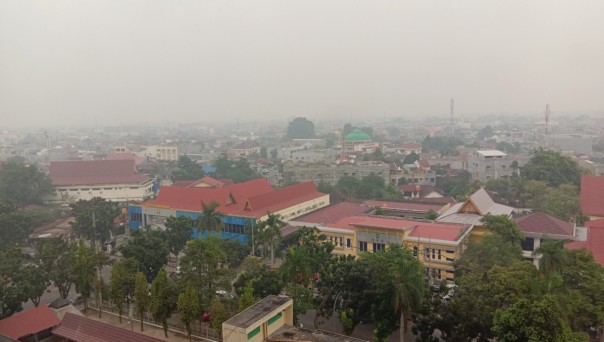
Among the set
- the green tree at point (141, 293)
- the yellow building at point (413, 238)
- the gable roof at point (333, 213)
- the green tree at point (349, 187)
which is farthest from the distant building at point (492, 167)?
the green tree at point (141, 293)

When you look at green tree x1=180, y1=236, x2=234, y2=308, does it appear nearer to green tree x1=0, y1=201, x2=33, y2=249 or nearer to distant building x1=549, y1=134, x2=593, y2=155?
green tree x1=0, y1=201, x2=33, y2=249

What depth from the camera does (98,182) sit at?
5000cm

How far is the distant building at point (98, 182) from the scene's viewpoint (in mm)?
48969

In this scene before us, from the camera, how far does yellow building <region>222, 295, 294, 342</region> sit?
1411cm

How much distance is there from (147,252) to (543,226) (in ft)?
65.1

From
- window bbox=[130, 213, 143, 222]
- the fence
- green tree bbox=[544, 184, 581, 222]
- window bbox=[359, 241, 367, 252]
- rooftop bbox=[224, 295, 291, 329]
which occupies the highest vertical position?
rooftop bbox=[224, 295, 291, 329]

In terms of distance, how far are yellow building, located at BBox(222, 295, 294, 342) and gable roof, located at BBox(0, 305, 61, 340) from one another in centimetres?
784

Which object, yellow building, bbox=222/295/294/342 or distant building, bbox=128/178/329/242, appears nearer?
yellow building, bbox=222/295/294/342

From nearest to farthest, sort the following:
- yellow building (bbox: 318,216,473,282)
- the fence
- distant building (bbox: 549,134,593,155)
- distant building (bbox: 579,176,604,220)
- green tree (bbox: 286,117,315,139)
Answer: the fence < yellow building (bbox: 318,216,473,282) < distant building (bbox: 579,176,604,220) < distant building (bbox: 549,134,593,155) < green tree (bbox: 286,117,315,139)

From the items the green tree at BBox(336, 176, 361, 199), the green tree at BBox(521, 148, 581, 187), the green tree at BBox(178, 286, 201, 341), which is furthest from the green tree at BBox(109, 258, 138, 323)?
the green tree at BBox(521, 148, 581, 187)

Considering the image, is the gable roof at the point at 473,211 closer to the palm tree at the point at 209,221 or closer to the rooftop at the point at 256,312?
the palm tree at the point at 209,221

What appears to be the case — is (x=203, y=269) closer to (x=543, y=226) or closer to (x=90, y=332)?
(x=90, y=332)

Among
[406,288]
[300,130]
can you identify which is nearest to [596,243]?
[406,288]

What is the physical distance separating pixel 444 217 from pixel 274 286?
44.7 ft
